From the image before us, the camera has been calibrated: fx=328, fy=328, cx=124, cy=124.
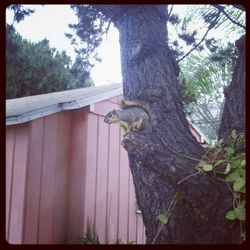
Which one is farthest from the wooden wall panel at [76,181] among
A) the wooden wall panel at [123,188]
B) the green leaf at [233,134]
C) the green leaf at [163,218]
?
the green leaf at [233,134]

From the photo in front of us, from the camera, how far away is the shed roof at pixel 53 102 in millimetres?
921

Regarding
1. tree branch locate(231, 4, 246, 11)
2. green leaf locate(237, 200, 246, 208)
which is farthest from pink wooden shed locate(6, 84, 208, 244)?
tree branch locate(231, 4, 246, 11)

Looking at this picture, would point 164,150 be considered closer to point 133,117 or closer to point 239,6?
point 133,117

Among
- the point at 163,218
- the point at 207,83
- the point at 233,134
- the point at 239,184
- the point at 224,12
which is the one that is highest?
the point at 224,12

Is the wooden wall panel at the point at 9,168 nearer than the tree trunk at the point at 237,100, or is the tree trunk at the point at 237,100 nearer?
the wooden wall panel at the point at 9,168

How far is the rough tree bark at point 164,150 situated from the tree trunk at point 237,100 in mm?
114

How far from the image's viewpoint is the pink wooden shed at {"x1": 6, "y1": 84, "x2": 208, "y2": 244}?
2.89ft

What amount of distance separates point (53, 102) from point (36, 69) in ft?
0.51

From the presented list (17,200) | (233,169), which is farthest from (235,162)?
(17,200)

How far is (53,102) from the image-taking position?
102cm

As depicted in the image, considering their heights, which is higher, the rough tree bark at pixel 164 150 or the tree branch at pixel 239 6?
the tree branch at pixel 239 6

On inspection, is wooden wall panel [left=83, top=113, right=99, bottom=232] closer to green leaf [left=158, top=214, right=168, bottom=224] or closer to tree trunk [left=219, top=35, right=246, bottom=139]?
green leaf [left=158, top=214, right=168, bottom=224]

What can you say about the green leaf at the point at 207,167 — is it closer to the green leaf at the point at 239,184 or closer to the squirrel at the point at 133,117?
the green leaf at the point at 239,184
